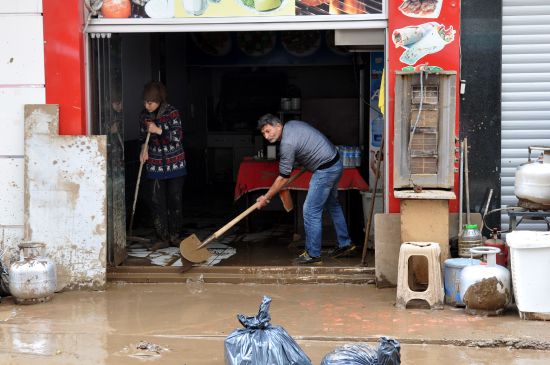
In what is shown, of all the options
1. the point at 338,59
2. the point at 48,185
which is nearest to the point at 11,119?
the point at 48,185

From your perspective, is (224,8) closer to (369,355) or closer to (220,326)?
(220,326)

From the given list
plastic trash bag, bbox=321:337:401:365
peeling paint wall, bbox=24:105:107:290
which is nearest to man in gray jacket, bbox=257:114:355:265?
peeling paint wall, bbox=24:105:107:290

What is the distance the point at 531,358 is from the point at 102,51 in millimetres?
5460

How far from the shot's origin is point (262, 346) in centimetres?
556

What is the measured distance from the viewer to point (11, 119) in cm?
873

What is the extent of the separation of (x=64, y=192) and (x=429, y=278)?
3.85 meters

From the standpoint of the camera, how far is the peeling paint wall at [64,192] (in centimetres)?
859

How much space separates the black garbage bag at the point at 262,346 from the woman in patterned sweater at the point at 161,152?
4735 millimetres

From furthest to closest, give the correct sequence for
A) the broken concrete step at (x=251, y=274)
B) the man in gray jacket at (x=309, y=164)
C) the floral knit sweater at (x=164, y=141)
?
the floral knit sweater at (x=164, y=141) < the man in gray jacket at (x=309, y=164) < the broken concrete step at (x=251, y=274)

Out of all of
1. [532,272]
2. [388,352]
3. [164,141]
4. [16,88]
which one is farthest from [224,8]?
[388,352]

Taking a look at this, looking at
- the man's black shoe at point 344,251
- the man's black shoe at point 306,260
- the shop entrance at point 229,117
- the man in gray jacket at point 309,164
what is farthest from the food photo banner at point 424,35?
the man's black shoe at point 306,260

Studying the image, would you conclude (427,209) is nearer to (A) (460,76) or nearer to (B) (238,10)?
(A) (460,76)

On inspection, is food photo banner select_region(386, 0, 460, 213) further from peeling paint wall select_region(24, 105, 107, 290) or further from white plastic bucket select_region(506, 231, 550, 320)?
peeling paint wall select_region(24, 105, 107, 290)

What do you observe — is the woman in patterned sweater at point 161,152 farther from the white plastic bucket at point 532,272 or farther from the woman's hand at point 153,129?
the white plastic bucket at point 532,272
